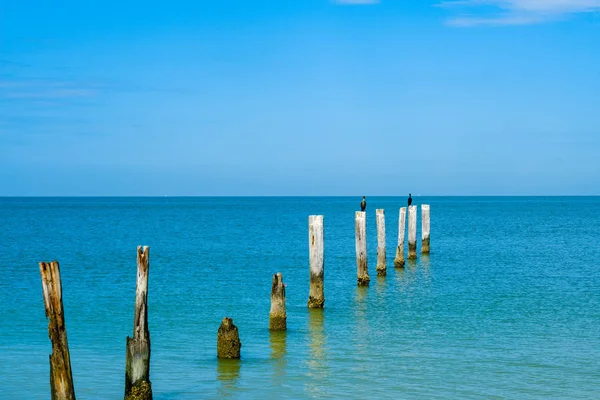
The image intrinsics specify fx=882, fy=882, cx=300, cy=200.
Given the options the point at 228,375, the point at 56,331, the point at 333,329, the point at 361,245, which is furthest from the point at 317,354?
the point at 361,245

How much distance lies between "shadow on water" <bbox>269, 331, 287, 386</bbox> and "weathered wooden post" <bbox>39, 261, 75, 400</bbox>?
14.4ft

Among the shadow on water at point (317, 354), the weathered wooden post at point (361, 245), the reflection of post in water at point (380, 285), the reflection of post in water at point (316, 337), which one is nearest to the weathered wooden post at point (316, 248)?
the reflection of post in water at point (316, 337)

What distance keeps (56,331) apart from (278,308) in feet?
27.7

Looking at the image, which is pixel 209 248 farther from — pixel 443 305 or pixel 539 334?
pixel 539 334

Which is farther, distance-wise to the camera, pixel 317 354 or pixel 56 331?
pixel 317 354

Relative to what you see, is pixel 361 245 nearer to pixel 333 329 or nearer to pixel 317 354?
pixel 333 329

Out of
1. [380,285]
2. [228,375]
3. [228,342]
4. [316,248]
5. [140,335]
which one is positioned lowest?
[228,375]

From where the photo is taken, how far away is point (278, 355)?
1755 cm

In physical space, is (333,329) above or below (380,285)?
below

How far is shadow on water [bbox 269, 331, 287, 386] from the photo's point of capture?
1573cm

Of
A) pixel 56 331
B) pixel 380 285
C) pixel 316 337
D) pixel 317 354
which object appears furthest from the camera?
pixel 380 285

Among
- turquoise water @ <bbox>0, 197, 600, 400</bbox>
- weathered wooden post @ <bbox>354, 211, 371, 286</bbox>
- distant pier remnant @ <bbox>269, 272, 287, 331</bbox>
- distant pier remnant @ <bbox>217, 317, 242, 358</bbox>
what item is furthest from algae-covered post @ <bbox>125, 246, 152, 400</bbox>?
weathered wooden post @ <bbox>354, 211, 371, 286</bbox>

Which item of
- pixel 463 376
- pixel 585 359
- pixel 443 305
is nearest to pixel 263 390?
pixel 463 376

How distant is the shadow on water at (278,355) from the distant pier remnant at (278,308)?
16cm
